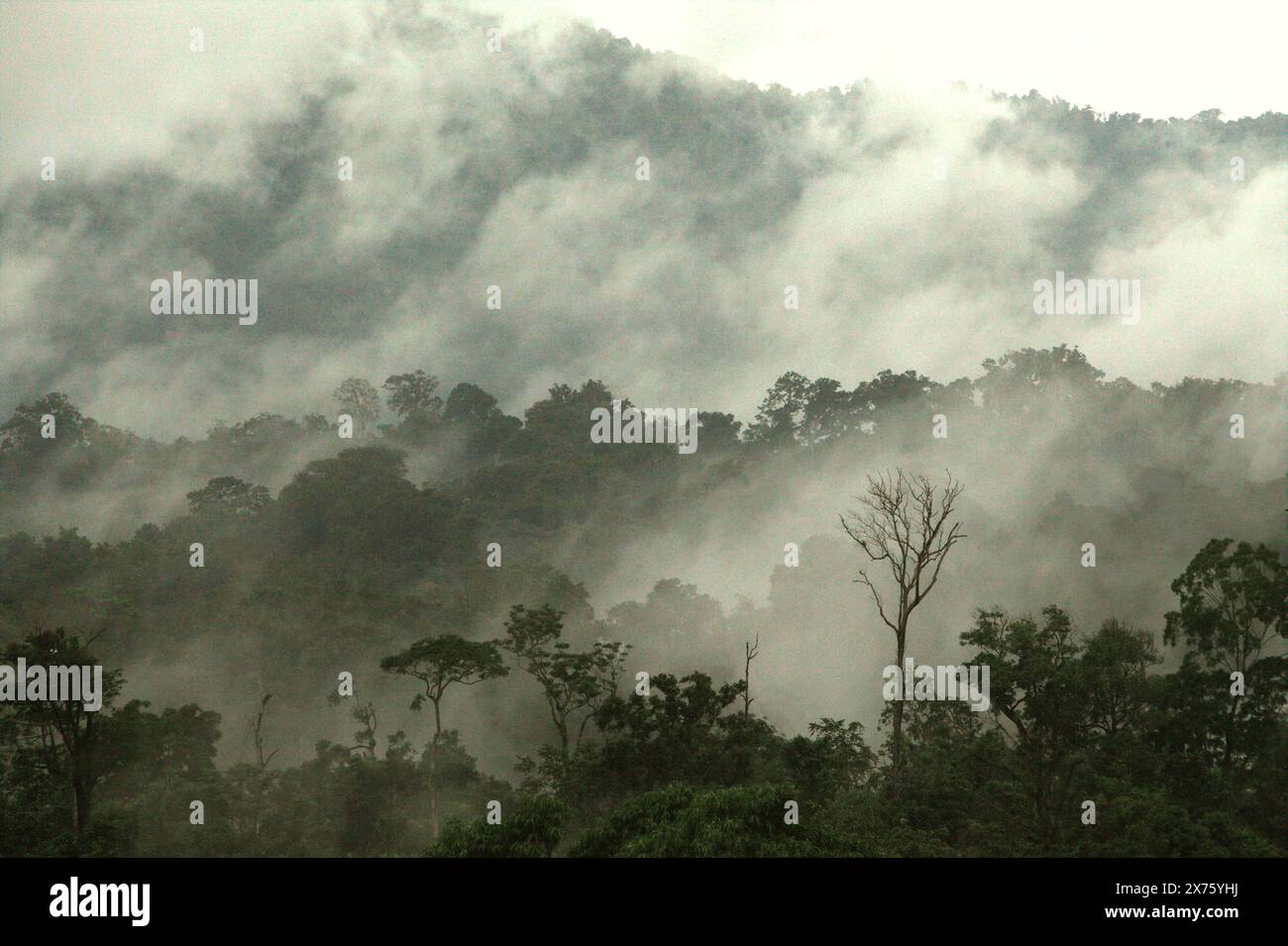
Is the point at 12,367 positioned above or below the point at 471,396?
above

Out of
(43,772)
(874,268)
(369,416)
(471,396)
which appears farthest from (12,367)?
(43,772)

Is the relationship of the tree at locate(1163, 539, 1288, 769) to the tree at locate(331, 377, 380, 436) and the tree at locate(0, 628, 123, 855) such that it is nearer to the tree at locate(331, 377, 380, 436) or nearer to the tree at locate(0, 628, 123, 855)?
the tree at locate(0, 628, 123, 855)

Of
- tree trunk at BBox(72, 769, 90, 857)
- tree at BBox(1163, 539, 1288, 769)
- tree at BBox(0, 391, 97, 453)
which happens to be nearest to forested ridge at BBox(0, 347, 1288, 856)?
tree at BBox(1163, 539, 1288, 769)

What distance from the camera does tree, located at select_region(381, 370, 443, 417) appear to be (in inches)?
4916

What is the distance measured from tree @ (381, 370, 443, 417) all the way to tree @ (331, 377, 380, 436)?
140 inches

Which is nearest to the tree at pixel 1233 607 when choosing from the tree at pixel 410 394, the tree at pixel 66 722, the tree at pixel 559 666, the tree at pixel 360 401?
the tree at pixel 559 666

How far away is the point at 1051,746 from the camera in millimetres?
27859

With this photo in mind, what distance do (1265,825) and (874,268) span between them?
497ft

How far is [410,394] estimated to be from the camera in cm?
12569

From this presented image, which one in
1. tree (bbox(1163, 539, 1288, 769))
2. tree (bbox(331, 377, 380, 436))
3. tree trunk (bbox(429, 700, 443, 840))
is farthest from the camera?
tree (bbox(331, 377, 380, 436))

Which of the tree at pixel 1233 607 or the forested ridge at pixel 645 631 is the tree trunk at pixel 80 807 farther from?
the tree at pixel 1233 607

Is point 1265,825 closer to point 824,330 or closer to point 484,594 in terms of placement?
point 484,594

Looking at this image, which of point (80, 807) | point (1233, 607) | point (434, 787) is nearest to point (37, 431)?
point (434, 787)

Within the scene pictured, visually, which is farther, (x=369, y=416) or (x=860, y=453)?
(x=369, y=416)
